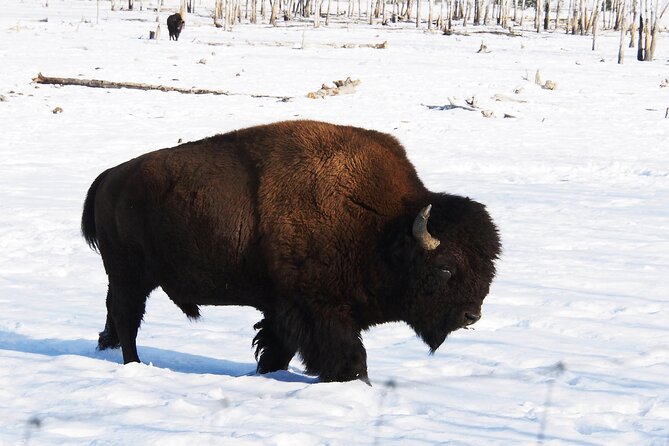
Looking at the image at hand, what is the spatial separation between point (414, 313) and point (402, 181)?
2.33ft

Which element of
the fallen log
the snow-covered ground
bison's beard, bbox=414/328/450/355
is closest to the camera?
the snow-covered ground

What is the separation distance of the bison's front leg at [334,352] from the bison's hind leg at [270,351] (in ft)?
1.28

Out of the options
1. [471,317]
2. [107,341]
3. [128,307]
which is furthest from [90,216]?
[471,317]

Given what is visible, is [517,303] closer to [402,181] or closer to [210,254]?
[402,181]

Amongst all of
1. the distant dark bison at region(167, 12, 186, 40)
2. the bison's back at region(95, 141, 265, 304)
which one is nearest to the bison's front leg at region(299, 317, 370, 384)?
the bison's back at region(95, 141, 265, 304)

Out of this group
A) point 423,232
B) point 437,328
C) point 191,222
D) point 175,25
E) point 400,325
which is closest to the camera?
point 423,232

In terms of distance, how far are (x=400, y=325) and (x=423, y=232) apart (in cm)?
199

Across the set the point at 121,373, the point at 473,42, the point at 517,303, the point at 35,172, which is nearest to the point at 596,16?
the point at 473,42

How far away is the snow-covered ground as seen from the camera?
152 inches

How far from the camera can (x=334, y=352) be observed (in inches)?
184

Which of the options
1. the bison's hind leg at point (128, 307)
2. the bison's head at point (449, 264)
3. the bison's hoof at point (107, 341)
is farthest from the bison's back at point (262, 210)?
the bison's hoof at point (107, 341)

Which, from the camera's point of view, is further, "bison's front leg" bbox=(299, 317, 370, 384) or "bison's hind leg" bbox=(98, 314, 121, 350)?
"bison's hind leg" bbox=(98, 314, 121, 350)

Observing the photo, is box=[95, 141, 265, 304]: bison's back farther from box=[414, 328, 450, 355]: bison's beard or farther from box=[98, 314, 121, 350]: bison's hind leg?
box=[414, 328, 450, 355]: bison's beard

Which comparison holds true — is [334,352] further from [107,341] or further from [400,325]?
[400,325]
